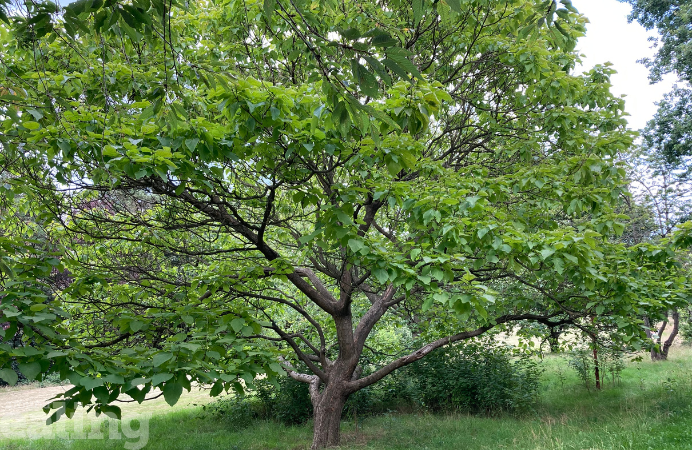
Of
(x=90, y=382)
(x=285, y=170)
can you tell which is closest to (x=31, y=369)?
(x=90, y=382)

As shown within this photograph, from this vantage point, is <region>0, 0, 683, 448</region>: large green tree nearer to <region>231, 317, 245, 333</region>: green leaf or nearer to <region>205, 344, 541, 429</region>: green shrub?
<region>231, 317, 245, 333</region>: green leaf

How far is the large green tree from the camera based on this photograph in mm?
2488

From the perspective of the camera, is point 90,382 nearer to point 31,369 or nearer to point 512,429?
point 31,369

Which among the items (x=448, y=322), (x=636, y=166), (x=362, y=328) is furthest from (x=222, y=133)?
(x=636, y=166)

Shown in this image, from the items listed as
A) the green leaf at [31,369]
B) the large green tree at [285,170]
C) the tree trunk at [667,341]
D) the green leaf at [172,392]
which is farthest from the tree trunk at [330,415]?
the tree trunk at [667,341]

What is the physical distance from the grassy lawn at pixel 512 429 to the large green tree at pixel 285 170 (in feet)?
5.49

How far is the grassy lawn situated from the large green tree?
5.49 ft

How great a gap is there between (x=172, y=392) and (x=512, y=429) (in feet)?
22.7

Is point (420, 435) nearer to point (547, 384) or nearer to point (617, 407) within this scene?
point (617, 407)

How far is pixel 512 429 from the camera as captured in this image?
7445mm

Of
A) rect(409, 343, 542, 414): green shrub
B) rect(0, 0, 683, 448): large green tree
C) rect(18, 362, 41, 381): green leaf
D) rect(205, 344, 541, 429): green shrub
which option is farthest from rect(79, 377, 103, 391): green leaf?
rect(409, 343, 542, 414): green shrub

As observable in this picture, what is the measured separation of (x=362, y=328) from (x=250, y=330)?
379 centimetres

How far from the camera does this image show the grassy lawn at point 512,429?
6109 millimetres

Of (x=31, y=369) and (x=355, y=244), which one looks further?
(x=355, y=244)
